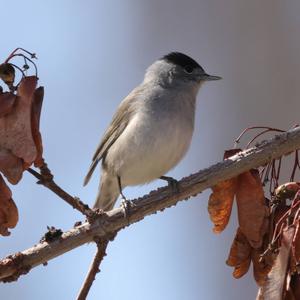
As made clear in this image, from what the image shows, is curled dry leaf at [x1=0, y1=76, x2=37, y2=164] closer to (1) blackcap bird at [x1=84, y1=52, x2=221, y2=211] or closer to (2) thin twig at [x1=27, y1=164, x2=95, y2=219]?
(2) thin twig at [x1=27, y1=164, x2=95, y2=219]

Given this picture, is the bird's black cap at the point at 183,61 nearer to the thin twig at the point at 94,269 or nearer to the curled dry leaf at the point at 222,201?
the curled dry leaf at the point at 222,201

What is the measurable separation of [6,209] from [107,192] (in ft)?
8.62

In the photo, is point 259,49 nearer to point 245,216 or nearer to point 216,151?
point 216,151

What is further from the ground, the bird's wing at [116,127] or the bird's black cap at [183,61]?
the bird's black cap at [183,61]

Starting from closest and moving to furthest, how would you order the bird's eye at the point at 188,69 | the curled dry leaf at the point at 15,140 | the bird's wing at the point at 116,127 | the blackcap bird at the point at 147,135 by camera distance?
1. the curled dry leaf at the point at 15,140
2. the blackcap bird at the point at 147,135
3. the bird's wing at the point at 116,127
4. the bird's eye at the point at 188,69

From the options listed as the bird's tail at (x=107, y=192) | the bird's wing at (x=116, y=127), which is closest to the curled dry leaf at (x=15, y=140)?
the bird's wing at (x=116, y=127)

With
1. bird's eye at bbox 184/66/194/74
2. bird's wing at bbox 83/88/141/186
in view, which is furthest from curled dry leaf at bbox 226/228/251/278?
bird's eye at bbox 184/66/194/74

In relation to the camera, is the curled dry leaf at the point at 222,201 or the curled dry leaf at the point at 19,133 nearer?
the curled dry leaf at the point at 19,133

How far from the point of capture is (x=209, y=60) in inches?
301

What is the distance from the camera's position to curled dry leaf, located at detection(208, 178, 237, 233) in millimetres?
3246

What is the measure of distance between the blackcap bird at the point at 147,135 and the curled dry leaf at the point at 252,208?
1517 millimetres

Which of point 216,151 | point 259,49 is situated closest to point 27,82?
point 216,151

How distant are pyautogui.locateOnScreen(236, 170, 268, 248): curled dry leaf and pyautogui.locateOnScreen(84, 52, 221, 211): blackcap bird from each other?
1517mm

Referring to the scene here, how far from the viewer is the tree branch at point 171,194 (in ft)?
10.1
